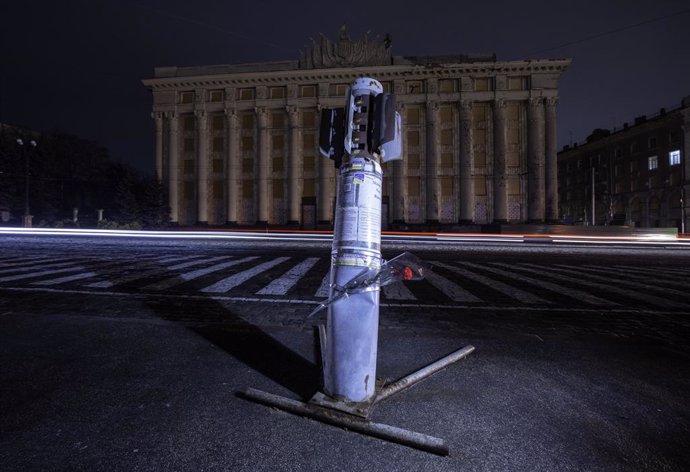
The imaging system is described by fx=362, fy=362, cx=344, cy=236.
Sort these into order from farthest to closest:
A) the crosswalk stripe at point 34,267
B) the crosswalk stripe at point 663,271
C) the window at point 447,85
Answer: the window at point 447,85 < the crosswalk stripe at point 663,271 < the crosswalk stripe at point 34,267

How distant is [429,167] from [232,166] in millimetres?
24009

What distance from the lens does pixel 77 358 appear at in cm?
350

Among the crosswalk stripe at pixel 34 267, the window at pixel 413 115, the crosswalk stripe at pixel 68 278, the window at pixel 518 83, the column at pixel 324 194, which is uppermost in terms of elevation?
the window at pixel 518 83

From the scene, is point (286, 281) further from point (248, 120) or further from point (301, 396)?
point (248, 120)

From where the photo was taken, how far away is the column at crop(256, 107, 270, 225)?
44656 mm

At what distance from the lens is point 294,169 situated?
4406cm

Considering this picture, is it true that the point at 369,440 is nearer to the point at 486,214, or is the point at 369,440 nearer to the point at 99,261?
the point at 99,261

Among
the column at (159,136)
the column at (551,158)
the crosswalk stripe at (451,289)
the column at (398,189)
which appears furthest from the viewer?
the column at (159,136)

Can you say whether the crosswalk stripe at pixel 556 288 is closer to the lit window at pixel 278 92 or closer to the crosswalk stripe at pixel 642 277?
the crosswalk stripe at pixel 642 277

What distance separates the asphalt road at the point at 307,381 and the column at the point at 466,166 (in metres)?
36.0

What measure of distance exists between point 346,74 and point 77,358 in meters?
43.9

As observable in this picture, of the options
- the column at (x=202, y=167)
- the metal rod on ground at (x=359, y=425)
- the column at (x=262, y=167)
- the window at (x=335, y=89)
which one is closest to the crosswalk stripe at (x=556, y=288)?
the metal rod on ground at (x=359, y=425)

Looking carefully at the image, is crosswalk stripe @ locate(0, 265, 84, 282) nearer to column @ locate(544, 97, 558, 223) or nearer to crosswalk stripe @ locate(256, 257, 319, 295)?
crosswalk stripe @ locate(256, 257, 319, 295)

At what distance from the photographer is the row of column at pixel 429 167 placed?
40188 mm
